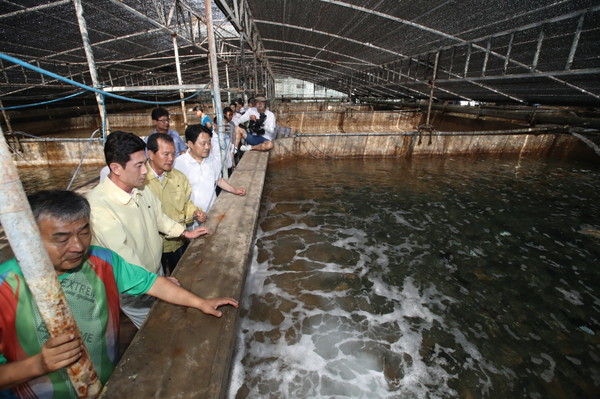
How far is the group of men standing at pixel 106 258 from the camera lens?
1.15 meters

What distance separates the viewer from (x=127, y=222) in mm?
2012

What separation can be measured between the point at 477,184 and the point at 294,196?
5.46 metres

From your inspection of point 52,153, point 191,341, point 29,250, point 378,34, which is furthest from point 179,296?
point 378,34

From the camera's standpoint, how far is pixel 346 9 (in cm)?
777

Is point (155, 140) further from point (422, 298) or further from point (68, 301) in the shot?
→ point (422, 298)

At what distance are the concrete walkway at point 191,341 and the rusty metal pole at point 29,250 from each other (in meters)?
0.74

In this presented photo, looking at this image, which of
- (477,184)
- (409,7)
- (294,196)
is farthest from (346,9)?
(477,184)

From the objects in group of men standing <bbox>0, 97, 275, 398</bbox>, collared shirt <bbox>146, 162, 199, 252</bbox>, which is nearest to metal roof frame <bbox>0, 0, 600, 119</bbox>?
collared shirt <bbox>146, 162, 199, 252</bbox>

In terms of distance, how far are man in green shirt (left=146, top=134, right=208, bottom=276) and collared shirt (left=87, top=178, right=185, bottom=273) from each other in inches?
17.6

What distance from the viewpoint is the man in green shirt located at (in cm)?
267

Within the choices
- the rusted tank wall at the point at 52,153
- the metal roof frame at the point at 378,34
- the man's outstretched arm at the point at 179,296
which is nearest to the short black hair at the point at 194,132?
the metal roof frame at the point at 378,34

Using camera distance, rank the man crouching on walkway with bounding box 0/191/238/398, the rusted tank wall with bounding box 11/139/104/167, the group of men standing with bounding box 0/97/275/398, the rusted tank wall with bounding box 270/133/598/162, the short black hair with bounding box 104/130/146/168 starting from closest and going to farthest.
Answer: the man crouching on walkway with bounding box 0/191/238/398, the group of men standing with bounding box 0/97/275/398, the short black hair with bounding box 104/130/146/168, the rusted tank wall with bounding box 11/139/104/167, the rusted tank wall with bounding box 270/133/598/162

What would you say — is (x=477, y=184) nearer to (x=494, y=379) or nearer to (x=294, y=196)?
(x=294, y=196)

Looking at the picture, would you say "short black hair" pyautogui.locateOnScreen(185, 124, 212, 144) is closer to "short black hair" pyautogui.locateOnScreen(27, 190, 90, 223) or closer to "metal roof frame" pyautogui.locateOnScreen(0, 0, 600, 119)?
"metal roof frame" pyautogui.locateOnScreen(0, 0, 600, 119)
